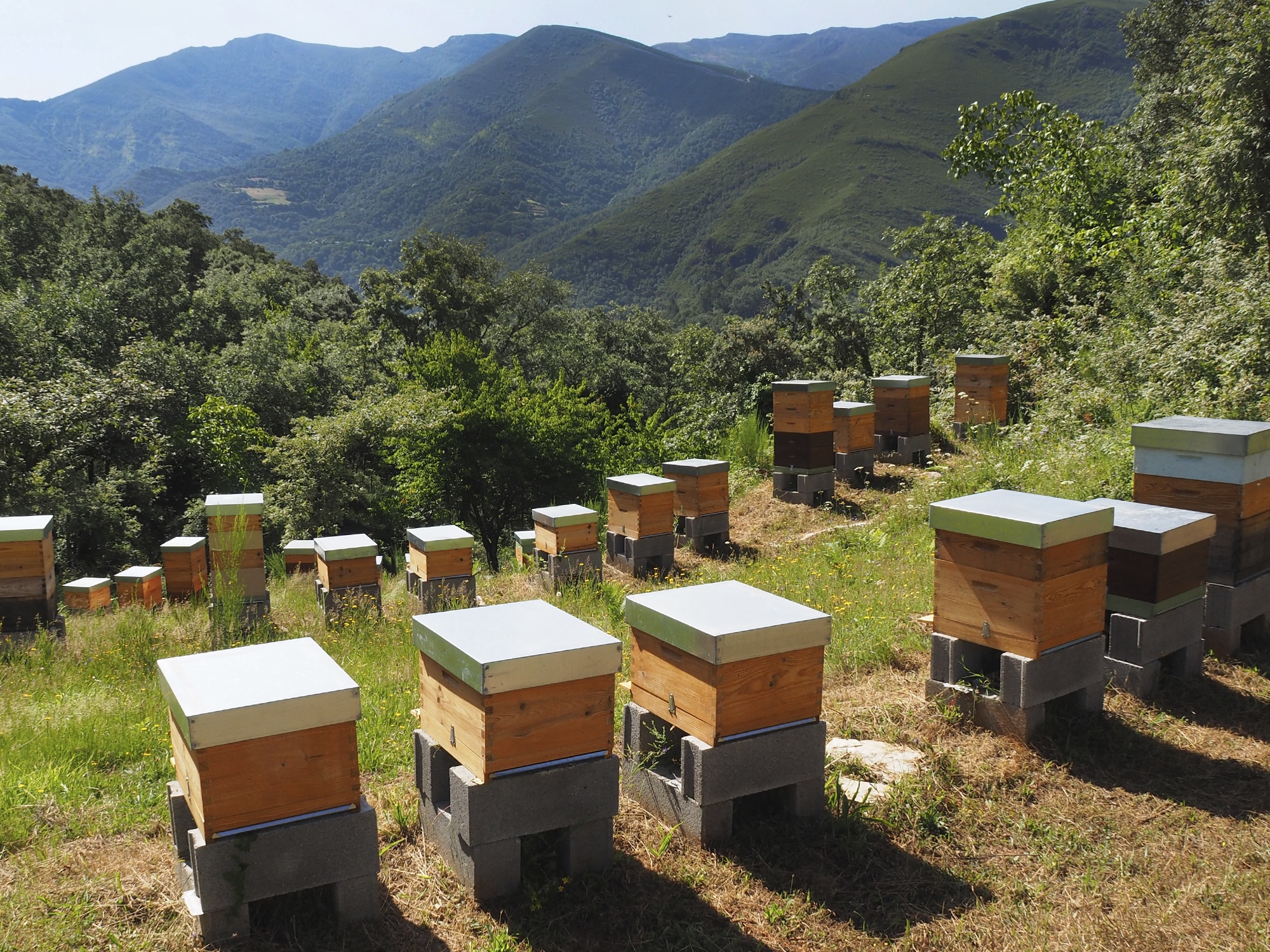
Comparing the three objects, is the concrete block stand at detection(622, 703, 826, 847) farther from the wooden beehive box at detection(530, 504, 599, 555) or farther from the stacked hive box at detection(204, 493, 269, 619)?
the stacked hive box at detection(204, 493, 269, 619)

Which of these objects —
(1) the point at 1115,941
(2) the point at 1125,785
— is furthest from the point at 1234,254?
(1) the point at 1115,941

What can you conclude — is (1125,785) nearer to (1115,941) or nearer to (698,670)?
(1115,941)

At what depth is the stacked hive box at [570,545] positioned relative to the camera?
347 inches

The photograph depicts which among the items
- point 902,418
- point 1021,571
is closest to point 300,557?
point 902,418

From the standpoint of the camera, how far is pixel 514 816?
309 centimetres

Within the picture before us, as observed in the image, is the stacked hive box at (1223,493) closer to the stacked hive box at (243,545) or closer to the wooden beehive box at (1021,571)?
the wooden beehive box at (1021,571)

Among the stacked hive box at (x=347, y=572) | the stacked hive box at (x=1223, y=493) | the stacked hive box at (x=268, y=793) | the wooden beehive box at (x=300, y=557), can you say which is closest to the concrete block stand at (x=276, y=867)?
the stacked hive box at (x=268, y=793)

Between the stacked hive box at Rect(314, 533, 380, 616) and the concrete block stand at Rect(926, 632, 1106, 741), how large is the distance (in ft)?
18.4

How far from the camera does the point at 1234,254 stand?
10.2 m

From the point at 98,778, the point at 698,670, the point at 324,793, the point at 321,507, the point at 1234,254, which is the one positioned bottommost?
the point at 321,507

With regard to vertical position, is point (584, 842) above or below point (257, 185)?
below

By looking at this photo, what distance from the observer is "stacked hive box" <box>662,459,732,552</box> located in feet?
32.2

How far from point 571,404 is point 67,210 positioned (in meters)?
30.5

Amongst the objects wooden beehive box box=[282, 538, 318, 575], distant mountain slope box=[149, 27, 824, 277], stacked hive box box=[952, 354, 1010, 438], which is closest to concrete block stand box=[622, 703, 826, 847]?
wooden beehive box box=[282, 538, 318, 575]
